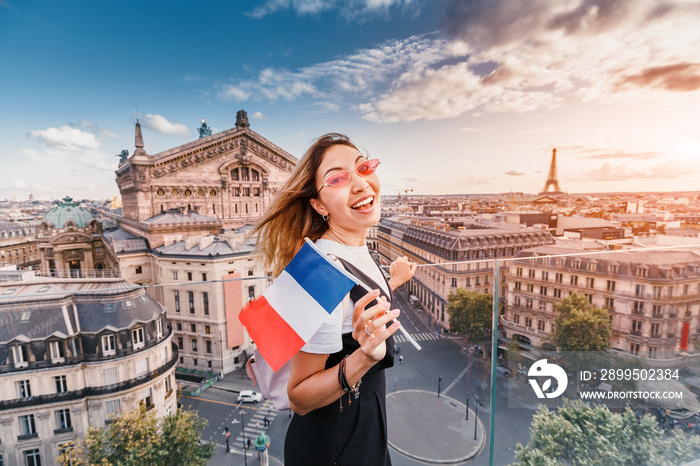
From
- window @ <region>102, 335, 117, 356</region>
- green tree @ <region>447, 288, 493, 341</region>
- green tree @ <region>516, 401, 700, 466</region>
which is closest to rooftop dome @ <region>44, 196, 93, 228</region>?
window @ <region>102, 335, 117, 356</region>

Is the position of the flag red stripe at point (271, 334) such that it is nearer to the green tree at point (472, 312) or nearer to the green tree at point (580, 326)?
the green tree at point (472, 312)

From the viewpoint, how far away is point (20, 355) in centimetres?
226

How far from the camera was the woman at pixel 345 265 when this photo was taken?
1234 mm

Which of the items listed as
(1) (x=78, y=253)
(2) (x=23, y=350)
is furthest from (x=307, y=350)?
(1) (x=78, y=253)

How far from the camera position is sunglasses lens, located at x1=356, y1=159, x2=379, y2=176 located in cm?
164

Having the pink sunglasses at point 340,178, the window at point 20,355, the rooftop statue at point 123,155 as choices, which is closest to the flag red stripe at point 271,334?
the pink sunglasses at point 340,178

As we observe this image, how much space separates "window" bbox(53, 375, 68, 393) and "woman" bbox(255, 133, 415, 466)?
2.07m

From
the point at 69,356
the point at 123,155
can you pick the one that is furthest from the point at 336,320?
the point at 123,155

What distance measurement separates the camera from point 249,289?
2.13 metres

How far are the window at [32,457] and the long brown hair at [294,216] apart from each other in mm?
2446

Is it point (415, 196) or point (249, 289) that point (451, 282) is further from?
point (415, 196)

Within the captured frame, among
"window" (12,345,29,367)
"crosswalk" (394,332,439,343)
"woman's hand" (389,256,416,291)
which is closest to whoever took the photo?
"crosswalk" (394,332,439,343)

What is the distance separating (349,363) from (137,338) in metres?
2.29

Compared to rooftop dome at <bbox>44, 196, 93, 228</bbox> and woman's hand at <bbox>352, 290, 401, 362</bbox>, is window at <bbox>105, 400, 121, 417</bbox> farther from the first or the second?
rooftop dome at <bbox>44, 196, 93, 228</bbox>
